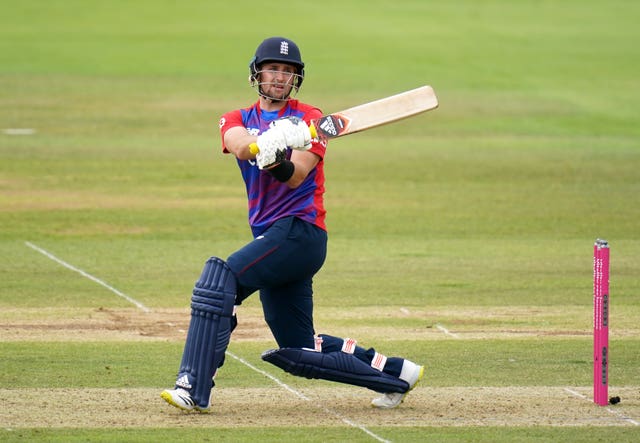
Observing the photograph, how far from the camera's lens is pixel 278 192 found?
7223 mm

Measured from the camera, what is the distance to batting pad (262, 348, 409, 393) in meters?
7.21

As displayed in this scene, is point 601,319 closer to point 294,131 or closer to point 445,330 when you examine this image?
point 294,131

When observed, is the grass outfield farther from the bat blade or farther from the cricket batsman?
the bat blade

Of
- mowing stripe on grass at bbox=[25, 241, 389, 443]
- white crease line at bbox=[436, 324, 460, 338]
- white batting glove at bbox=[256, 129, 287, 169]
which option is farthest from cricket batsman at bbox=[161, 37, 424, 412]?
white crease line at bbox=[436, 324, 460, 338]

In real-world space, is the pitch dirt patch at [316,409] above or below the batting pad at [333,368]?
below

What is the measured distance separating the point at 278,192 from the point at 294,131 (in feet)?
1.44

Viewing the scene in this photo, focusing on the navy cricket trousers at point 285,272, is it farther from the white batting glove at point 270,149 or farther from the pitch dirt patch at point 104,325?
the pitch dirt patch at point 104,325

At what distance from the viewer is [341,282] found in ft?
42.2

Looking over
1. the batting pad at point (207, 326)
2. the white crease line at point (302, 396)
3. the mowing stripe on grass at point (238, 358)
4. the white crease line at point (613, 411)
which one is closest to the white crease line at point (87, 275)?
the mowing stripe on grass at point (238, 358)

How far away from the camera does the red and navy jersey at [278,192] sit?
23.6ft

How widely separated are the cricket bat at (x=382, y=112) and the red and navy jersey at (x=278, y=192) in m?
0.16

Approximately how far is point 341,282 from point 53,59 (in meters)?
23.8

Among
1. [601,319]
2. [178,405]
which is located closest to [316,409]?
[178,405]

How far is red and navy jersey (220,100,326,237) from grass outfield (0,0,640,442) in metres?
1.08
